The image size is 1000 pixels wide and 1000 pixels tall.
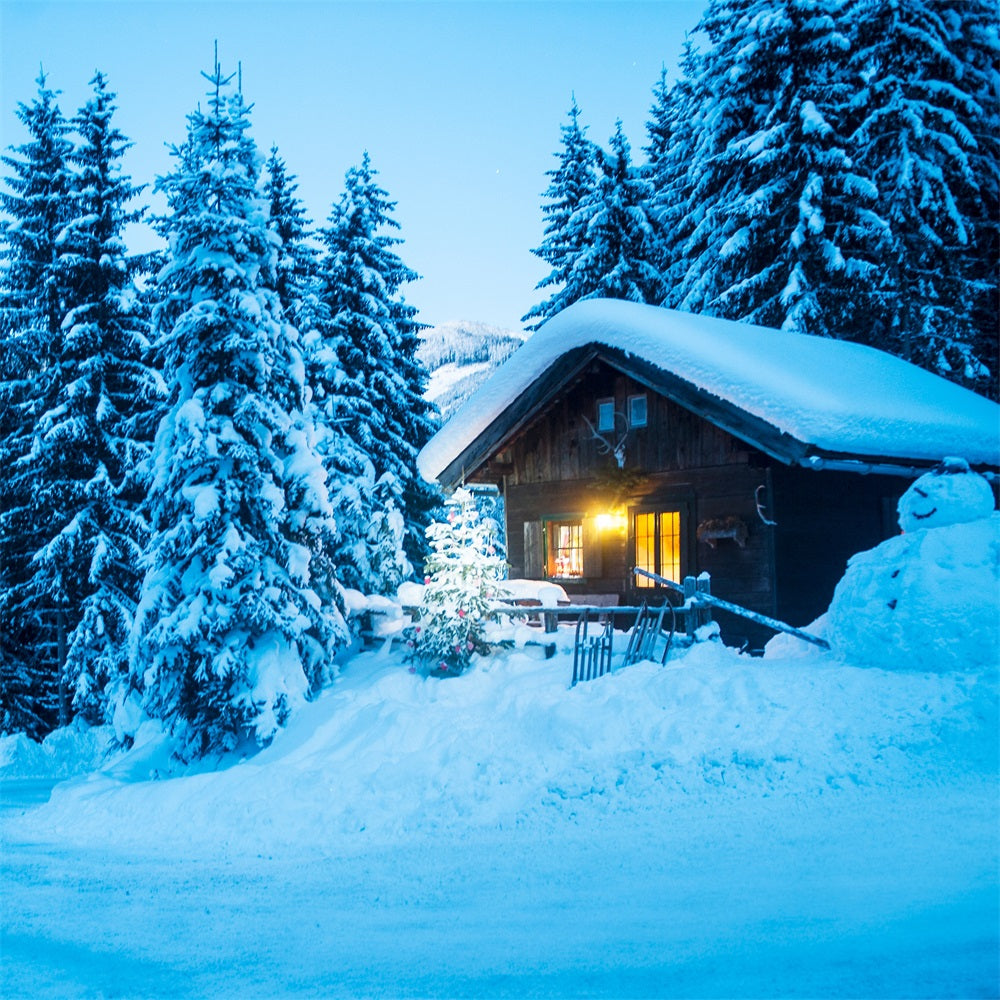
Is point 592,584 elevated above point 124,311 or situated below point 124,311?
below

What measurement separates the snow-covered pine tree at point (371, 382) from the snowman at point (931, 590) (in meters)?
13.5

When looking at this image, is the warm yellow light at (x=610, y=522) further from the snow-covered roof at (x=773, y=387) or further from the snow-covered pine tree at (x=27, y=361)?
the snow-covered pine tree at (x=27, y=361)

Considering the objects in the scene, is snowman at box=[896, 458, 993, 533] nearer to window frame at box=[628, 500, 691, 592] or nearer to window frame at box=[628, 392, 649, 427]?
window frame at box=[628, 500, 691, 592]

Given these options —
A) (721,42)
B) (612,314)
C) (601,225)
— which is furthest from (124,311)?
(721,42)

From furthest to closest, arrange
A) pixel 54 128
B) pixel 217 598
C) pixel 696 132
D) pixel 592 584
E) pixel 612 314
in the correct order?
pixel 696 132 → pixel 54 128 → pixel 592 584 → pixel 612 314 → pixel 217 598

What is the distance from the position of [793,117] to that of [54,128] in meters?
16.8

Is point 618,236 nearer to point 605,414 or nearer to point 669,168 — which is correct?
point 669,168

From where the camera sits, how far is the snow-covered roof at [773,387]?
1214 centimetres

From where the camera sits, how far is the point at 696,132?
24.0 meters

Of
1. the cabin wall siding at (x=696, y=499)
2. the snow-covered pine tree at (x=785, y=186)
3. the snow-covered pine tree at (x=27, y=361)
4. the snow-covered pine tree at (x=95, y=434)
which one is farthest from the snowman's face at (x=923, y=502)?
the snow-covered pine tree at (x=27, y=361)

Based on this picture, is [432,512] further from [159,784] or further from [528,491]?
[159,784]

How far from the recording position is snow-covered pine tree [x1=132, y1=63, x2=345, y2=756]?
1152cm

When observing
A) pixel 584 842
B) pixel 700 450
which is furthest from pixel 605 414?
pixel 584 842

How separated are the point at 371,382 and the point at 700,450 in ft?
37.8
